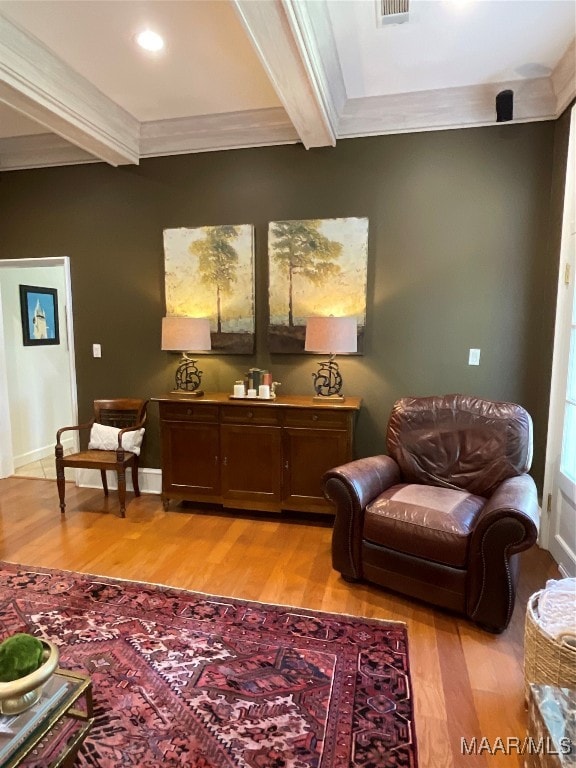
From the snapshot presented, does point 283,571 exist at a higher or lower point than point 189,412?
lower

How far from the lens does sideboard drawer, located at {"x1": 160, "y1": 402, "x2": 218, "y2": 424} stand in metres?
3.29

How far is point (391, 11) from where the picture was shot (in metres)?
2.19

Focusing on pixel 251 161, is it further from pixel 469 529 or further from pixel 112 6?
pixel 469 529

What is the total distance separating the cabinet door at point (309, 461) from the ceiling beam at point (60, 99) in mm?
2492

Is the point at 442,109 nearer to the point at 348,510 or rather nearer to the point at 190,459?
the point at 348,510

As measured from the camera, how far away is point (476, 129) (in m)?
3.04

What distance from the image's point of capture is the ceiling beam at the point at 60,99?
236 cm

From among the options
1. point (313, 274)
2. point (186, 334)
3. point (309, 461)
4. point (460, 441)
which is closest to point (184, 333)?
point (186, 334)

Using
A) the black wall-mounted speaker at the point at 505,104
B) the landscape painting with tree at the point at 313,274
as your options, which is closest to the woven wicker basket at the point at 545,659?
the landscape painting with tree at the point at 313,274

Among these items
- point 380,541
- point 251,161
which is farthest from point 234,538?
point 251,161

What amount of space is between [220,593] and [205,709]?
28.9 inches

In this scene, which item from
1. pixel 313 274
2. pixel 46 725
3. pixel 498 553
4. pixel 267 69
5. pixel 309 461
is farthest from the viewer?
pixel 313 274

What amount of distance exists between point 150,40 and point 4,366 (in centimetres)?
324

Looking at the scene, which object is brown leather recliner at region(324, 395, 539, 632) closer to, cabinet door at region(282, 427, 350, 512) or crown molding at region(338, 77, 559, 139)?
cabinet door at region(282, 427, 350, 512)
